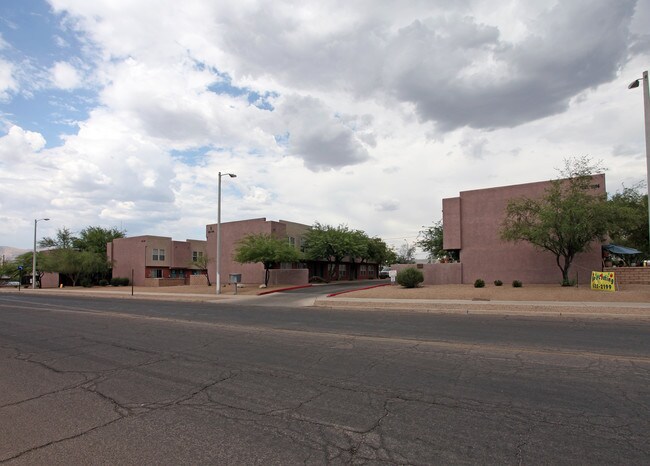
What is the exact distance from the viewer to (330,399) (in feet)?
20.0

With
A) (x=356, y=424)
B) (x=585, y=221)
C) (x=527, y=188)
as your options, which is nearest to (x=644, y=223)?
(x=527, y=188)

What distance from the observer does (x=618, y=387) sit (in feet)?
21.3

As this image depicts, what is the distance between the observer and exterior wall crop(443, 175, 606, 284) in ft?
100

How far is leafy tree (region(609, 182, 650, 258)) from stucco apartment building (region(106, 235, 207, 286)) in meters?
45.4

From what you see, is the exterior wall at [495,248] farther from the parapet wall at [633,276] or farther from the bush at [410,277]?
the bush at [410,277]

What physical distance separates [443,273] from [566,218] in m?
11.9

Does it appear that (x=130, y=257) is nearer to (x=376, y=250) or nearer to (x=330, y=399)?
(x=376, y=250)

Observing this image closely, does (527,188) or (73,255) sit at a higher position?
(527,188)

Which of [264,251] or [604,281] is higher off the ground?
[264,251]

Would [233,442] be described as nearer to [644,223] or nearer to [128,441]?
[128,441]

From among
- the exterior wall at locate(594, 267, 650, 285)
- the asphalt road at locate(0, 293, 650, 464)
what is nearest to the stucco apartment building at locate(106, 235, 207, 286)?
the exterior wall at locate(594, 267, 650, 285)

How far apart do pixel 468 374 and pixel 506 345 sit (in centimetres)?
328

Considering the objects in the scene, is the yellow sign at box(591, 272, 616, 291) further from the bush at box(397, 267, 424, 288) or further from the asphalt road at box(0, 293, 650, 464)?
the asphalt road at box(0, 293, 650, 464)

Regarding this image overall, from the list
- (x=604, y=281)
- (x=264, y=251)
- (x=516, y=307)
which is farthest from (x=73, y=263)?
(x=604, y=281)
